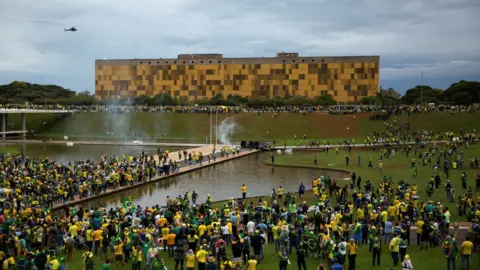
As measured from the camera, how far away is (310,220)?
864 inches

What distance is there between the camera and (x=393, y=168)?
1602 inches

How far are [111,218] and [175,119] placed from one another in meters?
63.5

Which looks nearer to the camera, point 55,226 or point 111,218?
point 55,226

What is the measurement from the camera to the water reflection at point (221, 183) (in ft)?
105

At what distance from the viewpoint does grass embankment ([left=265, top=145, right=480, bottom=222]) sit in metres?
30.2

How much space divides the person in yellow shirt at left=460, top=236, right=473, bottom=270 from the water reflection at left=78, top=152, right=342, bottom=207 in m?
18.1

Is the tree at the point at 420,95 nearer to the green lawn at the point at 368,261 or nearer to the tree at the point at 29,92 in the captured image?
the tree at the point at 29,92

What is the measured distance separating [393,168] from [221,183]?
13096 mm

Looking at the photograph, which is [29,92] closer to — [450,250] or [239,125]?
[239,125]

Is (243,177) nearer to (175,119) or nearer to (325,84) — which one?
(175,119)

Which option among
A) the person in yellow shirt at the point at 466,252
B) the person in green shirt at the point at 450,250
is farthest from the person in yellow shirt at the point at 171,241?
the person in yellow shirt at the point at 466,252

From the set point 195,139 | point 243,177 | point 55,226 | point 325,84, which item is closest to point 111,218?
point 55,226

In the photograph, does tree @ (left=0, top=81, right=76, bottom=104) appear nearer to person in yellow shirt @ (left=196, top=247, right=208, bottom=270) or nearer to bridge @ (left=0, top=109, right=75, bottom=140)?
bridge @ (left=0, top=109, right=75, bottom=140)

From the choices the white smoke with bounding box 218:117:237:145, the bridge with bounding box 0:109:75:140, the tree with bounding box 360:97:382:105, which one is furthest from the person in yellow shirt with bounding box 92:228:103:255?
the tree with bounding box 360:97:382:105
